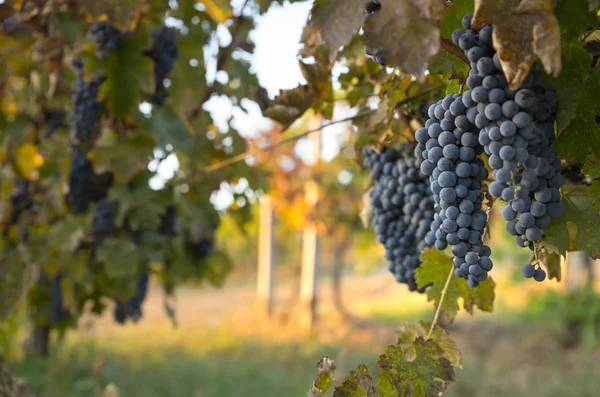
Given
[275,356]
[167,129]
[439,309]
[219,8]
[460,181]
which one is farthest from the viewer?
[275,356]

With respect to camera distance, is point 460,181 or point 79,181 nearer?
point 460,181

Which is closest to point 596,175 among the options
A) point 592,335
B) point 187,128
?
point 187,128

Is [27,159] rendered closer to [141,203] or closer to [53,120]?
[53,120]

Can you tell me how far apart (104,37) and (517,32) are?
170 centimetres

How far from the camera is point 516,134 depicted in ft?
2.34

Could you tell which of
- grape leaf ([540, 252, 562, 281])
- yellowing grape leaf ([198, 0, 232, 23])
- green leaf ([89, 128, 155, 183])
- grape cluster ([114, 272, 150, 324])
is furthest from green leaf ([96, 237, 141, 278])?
grape leaf ([540, 252, 562, 281])

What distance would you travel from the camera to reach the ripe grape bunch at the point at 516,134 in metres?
0.71

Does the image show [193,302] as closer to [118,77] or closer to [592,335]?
[592,335]

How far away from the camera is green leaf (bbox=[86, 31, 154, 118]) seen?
6.77 feet

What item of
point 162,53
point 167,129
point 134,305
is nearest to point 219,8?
point 162,53

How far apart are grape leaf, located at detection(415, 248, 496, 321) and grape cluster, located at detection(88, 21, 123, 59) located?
1456 millimetres

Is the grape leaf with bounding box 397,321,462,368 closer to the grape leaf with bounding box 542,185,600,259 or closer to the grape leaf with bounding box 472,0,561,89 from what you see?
the grape leaf with bounding box 542,185,600,259

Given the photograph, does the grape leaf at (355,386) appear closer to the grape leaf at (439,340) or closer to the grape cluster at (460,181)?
the grape leaf at (439,340)

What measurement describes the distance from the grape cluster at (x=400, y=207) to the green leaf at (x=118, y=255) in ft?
4.71
